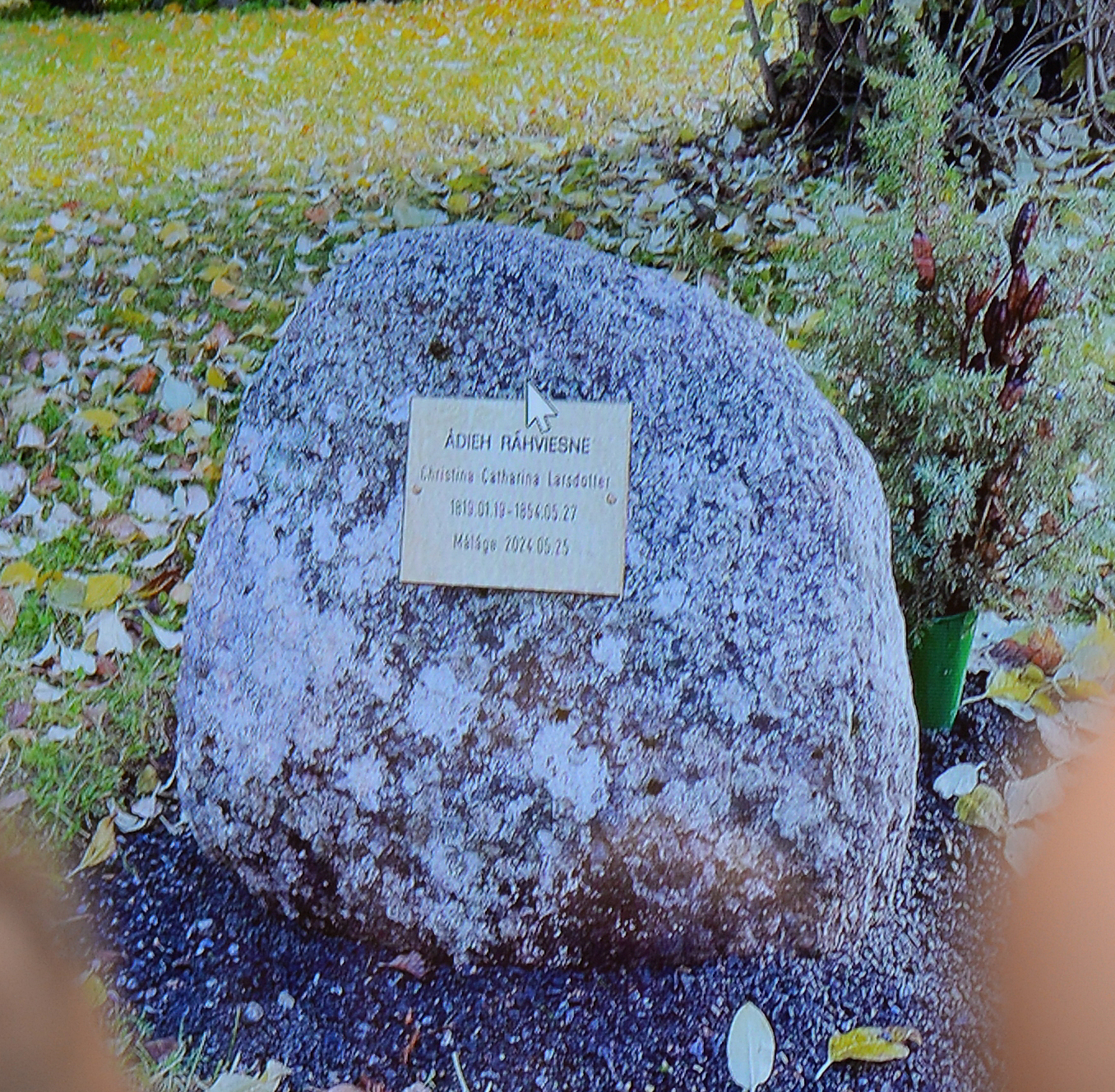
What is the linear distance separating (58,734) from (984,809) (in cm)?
98

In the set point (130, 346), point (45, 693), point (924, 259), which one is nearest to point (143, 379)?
point (130, 346)

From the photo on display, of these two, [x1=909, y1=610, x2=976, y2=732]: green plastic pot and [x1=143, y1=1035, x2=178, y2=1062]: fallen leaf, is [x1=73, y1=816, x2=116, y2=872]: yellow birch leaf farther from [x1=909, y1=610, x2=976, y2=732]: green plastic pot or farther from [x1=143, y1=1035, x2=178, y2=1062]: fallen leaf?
[x1=909, y1=610, x2=976, y2=732]: green plastic pot

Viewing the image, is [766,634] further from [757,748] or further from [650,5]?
[650,5]

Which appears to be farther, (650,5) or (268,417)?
(650,5)

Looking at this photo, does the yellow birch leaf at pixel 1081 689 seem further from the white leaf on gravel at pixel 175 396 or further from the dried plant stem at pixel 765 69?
the white leaf on gravel at pixel 175 396

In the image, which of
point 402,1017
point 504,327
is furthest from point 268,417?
point 402,1017

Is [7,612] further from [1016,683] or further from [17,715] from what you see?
[1016,683]

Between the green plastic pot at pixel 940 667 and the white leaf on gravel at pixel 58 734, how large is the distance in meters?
0.90

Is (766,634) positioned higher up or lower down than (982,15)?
lower down

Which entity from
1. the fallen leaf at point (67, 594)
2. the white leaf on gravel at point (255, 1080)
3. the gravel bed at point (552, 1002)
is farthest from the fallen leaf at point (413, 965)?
the fallen leaf at point (67, 594)

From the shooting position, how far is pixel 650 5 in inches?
35.0

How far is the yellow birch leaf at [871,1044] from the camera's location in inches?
31.1

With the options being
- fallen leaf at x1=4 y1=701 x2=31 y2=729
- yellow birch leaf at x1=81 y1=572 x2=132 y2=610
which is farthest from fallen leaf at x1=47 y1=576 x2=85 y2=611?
fallen leaf at x1=4 y1=701 x2=31 y2=729

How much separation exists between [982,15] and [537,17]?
0.46 meters
